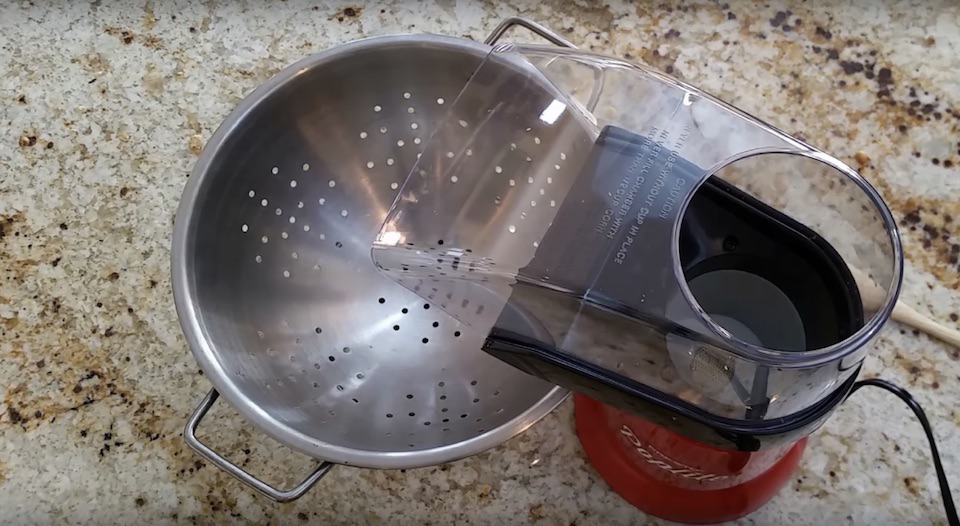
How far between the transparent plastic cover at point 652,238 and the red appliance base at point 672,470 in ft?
0.33

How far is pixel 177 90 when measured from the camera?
77 centimetres

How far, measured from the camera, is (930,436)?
0.62m

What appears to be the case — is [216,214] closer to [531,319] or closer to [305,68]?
[305,68]

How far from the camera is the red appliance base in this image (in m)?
0.55

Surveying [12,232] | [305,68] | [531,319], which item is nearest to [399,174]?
[305,68]

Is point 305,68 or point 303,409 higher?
point 305,68

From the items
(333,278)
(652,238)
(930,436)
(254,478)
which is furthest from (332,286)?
(930,436)

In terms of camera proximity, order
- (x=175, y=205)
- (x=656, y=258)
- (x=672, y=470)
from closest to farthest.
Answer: (x=656, y=258) → (x=672, y=470) → (x=175, y=205)

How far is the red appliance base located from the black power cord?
0.07 meters

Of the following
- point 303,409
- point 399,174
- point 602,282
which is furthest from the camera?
point 399,174

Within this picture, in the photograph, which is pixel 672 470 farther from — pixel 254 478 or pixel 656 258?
pixel 254 478

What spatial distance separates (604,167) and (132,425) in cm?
45

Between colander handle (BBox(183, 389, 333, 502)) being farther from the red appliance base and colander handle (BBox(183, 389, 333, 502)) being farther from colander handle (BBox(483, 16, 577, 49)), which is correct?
colander handle (BBox(483, 16, 577, 49))

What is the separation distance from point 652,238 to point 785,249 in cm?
8
